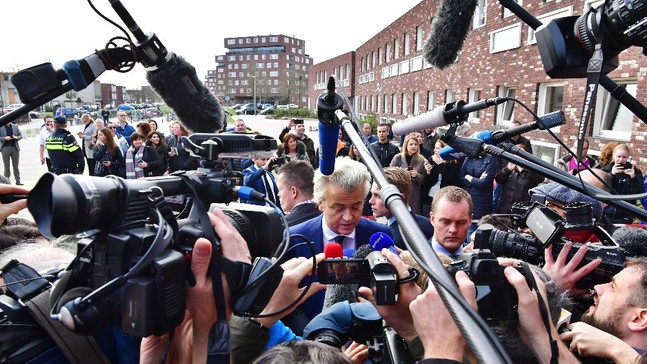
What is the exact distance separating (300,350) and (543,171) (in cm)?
104

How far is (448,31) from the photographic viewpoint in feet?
5.65

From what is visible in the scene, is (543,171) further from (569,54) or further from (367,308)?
(367,308)

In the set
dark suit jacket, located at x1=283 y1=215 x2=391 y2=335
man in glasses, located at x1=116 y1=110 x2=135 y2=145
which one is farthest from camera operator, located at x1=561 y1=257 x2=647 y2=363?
man in glasses, located at x1=116 y1=110 x2=135 y2=145

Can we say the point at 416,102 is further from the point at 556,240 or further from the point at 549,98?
the point at 556,240

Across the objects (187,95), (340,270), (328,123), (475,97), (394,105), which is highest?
(475,97)

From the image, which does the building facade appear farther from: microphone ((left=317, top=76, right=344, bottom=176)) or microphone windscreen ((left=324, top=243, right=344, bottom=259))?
microphone windscreen ((left=324, top=243, right=344, bottom=259))

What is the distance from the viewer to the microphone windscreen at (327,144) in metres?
A: 1.66

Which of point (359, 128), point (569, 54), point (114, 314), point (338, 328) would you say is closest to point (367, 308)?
point (338, 328)

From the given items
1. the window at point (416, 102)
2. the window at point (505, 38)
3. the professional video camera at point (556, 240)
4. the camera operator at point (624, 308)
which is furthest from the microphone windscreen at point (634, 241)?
the window at point (416, 102)

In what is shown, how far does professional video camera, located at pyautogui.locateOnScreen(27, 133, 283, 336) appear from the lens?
108cm

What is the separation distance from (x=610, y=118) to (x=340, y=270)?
9.49 m

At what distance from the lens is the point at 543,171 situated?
1.62 m

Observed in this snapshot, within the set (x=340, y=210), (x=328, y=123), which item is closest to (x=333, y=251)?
(x=328, y=123)

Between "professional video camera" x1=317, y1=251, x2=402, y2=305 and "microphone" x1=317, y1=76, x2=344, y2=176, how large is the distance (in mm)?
407
